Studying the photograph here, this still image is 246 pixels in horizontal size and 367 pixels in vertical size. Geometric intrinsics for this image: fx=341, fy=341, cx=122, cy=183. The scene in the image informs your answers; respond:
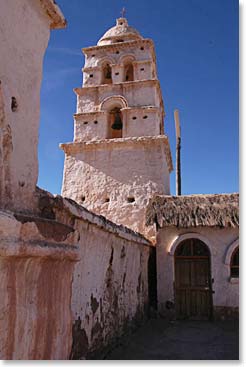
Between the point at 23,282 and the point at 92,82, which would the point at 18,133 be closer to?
the point at 23,282

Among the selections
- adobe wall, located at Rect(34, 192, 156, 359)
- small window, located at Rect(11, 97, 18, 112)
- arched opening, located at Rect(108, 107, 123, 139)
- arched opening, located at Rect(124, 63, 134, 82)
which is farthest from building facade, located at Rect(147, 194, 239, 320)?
small window, located at Rect(11, 97, 18, 112)

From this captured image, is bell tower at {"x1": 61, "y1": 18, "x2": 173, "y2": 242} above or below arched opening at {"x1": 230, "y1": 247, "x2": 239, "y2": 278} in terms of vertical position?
above

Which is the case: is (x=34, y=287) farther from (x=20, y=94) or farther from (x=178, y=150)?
(x=178, y=150)

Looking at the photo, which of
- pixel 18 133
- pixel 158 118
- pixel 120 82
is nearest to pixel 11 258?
pixel 18 133

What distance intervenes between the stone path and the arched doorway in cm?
53

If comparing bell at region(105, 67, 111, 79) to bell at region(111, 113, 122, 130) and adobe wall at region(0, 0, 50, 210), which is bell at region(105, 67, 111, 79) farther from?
adobe wall at region(0, 0, 50, 210)

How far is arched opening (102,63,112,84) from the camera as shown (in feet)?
46.9

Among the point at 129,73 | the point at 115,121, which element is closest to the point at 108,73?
the point at 129,73

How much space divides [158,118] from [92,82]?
3.39m

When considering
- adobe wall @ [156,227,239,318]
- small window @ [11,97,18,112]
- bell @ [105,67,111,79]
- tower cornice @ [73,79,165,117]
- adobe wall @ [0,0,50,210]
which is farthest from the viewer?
bell @ [105,67,111,79]

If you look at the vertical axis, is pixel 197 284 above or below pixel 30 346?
below

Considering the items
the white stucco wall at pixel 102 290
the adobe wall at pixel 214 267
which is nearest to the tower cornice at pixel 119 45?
the adobe wall at pixel 214 267

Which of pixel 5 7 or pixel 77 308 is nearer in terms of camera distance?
pixel 5 7

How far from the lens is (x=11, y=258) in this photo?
2545 mm
